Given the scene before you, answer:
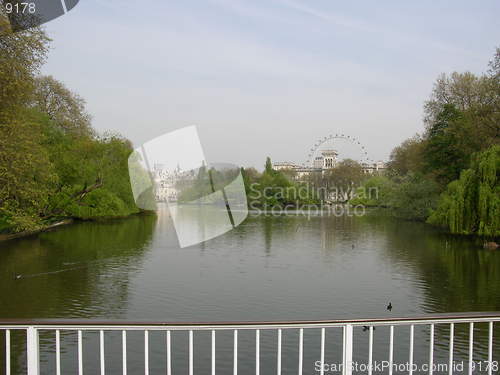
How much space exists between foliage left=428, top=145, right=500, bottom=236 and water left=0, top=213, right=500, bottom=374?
1472mm

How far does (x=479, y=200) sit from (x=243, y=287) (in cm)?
1855

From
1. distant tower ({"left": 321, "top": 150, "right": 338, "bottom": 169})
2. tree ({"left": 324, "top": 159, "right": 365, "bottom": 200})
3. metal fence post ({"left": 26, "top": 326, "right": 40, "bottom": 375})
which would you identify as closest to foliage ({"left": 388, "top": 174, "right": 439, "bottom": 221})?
tree ({"left": 324, "top": 159, "right": 365, "bottom": 200})

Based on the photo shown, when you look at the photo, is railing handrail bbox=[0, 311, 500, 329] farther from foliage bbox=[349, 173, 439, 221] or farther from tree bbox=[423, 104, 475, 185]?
foliage bbox=[349, 173, 439, 221]

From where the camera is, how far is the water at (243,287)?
31.8 feet

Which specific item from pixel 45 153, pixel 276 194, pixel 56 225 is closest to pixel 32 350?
pixel 45 153

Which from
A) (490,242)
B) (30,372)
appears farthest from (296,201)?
(30,372)

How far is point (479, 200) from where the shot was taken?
26.8 meters

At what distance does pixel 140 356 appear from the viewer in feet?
30.3

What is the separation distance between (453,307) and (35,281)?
1392 centimetres

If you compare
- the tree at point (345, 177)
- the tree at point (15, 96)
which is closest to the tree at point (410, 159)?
the tree at point (345, 177)

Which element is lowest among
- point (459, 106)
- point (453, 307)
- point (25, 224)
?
point (453, 307)

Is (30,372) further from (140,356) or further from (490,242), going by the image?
(490,242)

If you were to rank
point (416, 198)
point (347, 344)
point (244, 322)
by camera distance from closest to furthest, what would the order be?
1. point (244, 322)
2. point (347, 344)
3. point (416, 198)

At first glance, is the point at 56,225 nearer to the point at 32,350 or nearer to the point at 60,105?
the point at 60,105
